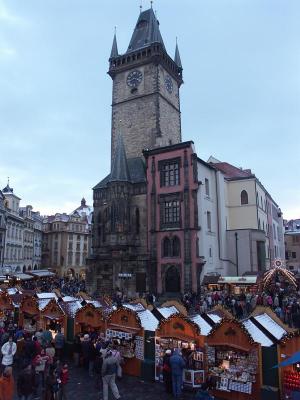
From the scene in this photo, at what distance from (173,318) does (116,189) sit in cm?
2952

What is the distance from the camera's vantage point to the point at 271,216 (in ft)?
199

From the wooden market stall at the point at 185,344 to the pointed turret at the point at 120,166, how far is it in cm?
2992

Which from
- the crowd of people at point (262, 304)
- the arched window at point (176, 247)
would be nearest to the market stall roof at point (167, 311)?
the crowd of people at point (262, 304)

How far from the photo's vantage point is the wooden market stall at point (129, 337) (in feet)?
50.6

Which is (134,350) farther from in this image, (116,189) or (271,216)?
(271,216)

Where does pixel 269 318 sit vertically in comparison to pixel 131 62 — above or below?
below

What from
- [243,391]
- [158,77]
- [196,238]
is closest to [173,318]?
[243,391]

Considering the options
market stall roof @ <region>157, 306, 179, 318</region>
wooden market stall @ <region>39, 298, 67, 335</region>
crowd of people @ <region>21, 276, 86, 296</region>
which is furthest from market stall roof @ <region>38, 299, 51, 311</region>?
crowd of people @ <region>21, 276, 86, 296</region>

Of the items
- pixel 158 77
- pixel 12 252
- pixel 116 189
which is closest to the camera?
pixel 116 189

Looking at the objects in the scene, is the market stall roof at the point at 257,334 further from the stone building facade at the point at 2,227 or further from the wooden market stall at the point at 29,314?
the stone building facade at the point at 2,227

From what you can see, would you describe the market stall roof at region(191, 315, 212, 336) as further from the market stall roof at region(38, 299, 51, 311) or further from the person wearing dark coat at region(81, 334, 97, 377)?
the market stall roof at region(38, 299, 51, 311)

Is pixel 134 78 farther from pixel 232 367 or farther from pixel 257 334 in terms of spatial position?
pixel 232 367

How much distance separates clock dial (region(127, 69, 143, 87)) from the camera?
5166cm

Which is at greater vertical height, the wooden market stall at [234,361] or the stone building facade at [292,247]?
the stone building facade at [292,247]
